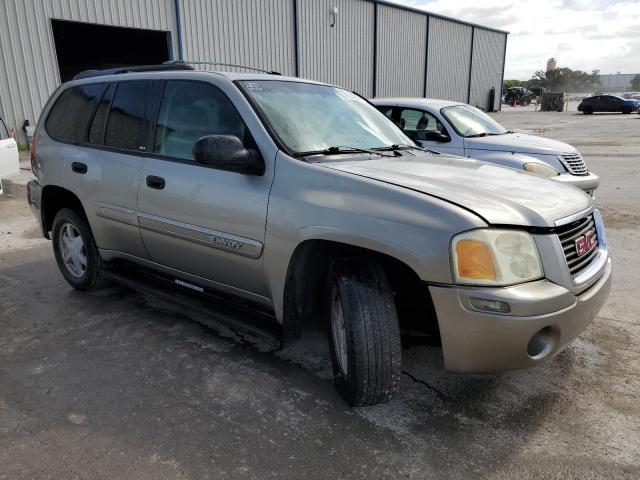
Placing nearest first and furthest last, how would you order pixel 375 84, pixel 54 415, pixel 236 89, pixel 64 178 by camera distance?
pixel 54 415, pixel 236 89, pixel 64 178, pixel 375 84

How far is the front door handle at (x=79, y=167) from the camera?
4.03 m

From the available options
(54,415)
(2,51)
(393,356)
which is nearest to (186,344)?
(54,415)

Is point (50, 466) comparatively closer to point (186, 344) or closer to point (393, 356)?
point (186, 344)

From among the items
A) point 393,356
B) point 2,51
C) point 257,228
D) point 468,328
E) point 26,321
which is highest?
point 2,51

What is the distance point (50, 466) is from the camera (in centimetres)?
234

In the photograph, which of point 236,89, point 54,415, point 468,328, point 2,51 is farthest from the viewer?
point 2,51

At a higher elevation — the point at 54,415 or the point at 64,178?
the point at 64,178

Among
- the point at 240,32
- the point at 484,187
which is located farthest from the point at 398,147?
the point at 240,32

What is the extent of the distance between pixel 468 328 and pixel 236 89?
200cm

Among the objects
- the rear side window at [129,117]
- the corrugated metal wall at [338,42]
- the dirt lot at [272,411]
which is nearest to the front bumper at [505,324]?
the dirt lot at [272,411]

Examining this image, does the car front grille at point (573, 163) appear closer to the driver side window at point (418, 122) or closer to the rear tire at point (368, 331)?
the driver side window at point (418, 122)

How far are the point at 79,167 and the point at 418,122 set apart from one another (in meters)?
5.04

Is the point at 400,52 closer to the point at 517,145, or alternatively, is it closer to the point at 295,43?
the point at 295,43

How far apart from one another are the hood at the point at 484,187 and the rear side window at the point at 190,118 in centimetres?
75
